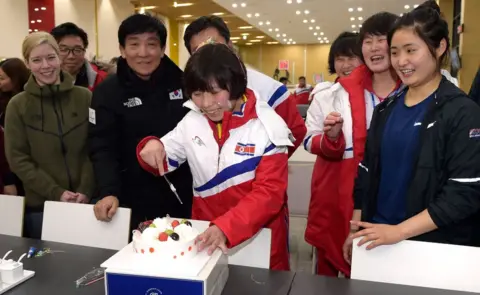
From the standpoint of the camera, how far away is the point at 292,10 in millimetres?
11617

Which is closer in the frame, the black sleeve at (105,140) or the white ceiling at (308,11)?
the black sleeve at (105,140)

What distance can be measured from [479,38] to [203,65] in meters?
7.21

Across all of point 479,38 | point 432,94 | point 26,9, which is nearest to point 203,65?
point 432,94

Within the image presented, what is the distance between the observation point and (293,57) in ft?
75.9

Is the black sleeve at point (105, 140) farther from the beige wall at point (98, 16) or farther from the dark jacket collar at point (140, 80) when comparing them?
the beige wall at point (98, 16)

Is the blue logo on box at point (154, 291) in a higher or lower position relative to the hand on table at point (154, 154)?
lower

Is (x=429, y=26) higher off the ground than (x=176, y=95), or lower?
higher

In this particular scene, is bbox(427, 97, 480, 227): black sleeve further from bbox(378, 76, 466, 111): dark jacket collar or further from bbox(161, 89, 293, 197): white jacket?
bbox(161, 89, 293, 197): white jacket

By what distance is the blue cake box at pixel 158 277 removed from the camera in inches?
41.8

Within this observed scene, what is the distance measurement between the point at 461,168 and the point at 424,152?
0.39 feet

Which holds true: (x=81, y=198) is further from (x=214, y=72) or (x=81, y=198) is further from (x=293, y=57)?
(x=293, y=57)

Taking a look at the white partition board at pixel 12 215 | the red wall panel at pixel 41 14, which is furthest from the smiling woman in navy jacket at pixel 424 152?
the red wall panel at pixel 41 14

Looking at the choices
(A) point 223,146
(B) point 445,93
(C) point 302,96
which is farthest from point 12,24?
(B) point 445,93

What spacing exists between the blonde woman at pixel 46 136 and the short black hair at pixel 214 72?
104 centimetres
